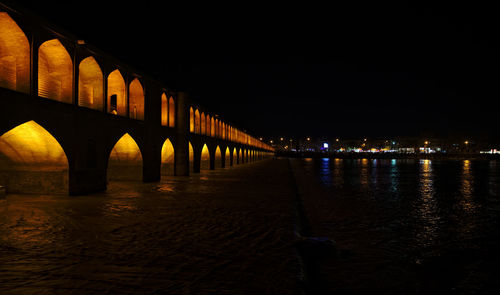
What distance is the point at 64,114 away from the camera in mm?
10188

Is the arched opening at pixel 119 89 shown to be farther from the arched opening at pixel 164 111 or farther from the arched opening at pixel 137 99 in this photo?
the arched opening at pixel 164 111

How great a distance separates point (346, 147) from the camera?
19288 centimetres

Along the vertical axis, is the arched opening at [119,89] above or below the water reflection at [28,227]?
Result: above

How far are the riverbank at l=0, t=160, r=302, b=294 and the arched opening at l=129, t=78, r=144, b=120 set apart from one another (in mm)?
6512

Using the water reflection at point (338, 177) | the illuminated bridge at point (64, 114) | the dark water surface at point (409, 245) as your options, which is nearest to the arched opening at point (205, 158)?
the water reflection at point (338, 177)

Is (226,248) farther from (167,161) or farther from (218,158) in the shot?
(218,158)

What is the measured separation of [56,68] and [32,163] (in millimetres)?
3243

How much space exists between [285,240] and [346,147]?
640 ft

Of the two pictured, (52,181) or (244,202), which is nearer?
(244,202)

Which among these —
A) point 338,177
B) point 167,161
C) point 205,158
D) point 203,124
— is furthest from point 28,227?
point 338,177

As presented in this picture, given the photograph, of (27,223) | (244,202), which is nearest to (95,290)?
(27,223)

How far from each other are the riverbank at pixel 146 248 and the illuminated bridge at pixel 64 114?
184 cm

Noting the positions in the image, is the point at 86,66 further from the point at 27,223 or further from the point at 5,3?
the point at 27,223

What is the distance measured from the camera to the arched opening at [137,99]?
1513 cm
